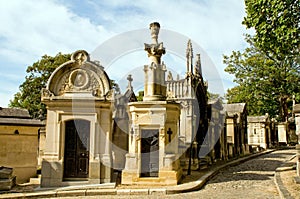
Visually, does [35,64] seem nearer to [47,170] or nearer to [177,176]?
[47,170]

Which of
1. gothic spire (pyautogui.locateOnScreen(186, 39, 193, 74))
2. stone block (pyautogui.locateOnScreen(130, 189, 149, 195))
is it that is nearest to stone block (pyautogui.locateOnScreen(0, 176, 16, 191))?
stone block (pyautogui.locateOnScreen(130, 189, 149, 195))

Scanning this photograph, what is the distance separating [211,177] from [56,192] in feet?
20.0

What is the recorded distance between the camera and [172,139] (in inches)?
423

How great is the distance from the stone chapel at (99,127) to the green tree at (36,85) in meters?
17.4

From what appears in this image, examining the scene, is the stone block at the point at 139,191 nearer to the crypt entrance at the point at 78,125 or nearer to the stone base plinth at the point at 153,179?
the stone base plinth at the point at 153,179

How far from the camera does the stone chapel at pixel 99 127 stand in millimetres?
10523

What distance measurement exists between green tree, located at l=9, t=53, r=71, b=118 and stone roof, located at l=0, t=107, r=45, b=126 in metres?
13.2

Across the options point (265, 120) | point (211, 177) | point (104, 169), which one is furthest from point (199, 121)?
point (265, 120)

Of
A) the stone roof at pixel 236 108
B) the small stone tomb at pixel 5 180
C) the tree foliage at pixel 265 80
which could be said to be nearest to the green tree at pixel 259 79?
the tree foliage at pixel 265 80

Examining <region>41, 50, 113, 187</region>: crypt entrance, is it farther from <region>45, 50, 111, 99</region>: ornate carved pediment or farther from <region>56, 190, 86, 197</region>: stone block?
<region>56, 190, 86, 197</region>: stone block

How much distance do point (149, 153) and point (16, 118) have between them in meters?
6.71

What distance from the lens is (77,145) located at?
11.1 meters

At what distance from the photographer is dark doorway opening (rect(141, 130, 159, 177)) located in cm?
1100

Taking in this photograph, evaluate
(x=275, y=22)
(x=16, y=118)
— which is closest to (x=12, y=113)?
(x=16, y=118)
